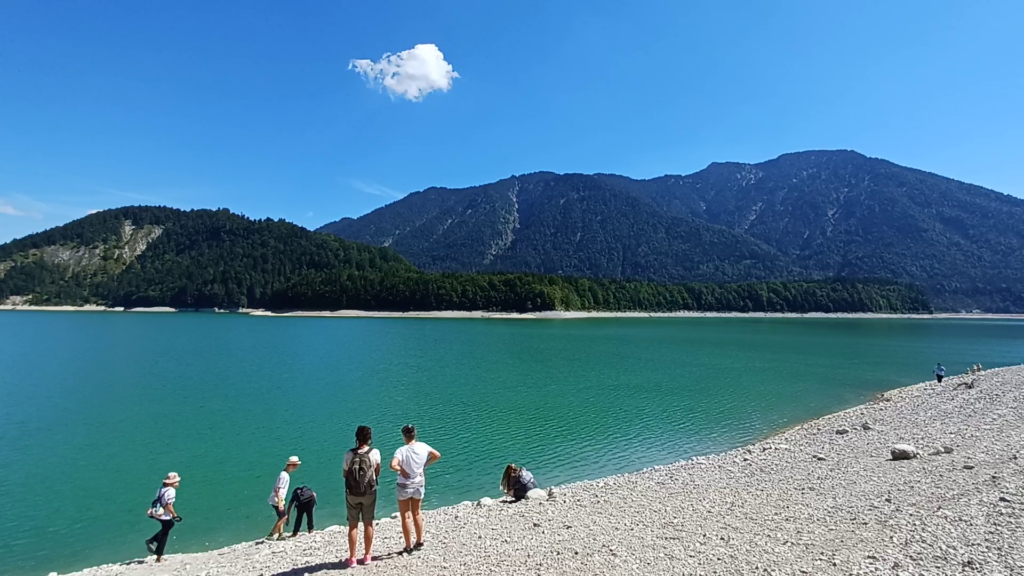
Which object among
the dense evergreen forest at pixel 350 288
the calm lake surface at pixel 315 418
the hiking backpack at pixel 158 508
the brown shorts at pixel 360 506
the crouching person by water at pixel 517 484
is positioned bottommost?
the calm lake surface at pixel 315 418

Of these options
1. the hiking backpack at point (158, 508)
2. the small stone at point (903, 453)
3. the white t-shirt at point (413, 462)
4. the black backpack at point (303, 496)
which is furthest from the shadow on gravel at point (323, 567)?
the small stone at point (903, 453)

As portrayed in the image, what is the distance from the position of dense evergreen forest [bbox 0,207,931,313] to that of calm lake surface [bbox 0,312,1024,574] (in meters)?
71.5

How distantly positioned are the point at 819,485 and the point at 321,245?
192325 millimetres

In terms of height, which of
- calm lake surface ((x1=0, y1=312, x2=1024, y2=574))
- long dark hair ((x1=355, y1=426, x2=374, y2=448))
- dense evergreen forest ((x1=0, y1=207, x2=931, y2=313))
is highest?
dense evergreen forest ((x1=0, y1=207, x2=931, y2=313))

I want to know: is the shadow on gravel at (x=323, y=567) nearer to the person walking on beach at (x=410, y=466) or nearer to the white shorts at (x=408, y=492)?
the person walking on beach at (x=410, y=466)

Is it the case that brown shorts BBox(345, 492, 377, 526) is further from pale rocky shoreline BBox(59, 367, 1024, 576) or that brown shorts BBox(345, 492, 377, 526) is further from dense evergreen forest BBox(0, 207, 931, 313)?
dense evergreen forest BBox(0, 207, 931, 313)

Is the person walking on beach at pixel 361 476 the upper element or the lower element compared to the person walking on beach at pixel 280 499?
upper

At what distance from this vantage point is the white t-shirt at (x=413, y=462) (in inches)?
292

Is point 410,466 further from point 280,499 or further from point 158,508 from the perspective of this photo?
point 158,508

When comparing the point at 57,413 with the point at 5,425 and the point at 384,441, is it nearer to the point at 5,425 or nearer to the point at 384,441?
the point at 5,425

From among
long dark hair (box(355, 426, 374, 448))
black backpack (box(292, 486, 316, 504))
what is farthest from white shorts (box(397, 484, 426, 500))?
black backpack (box(292, 486, 316, 504))

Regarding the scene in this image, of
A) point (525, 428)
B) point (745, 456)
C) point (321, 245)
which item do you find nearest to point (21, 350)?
point (525, 428)

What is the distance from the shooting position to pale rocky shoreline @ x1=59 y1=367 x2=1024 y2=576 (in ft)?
23.4

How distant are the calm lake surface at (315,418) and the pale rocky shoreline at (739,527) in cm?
188
